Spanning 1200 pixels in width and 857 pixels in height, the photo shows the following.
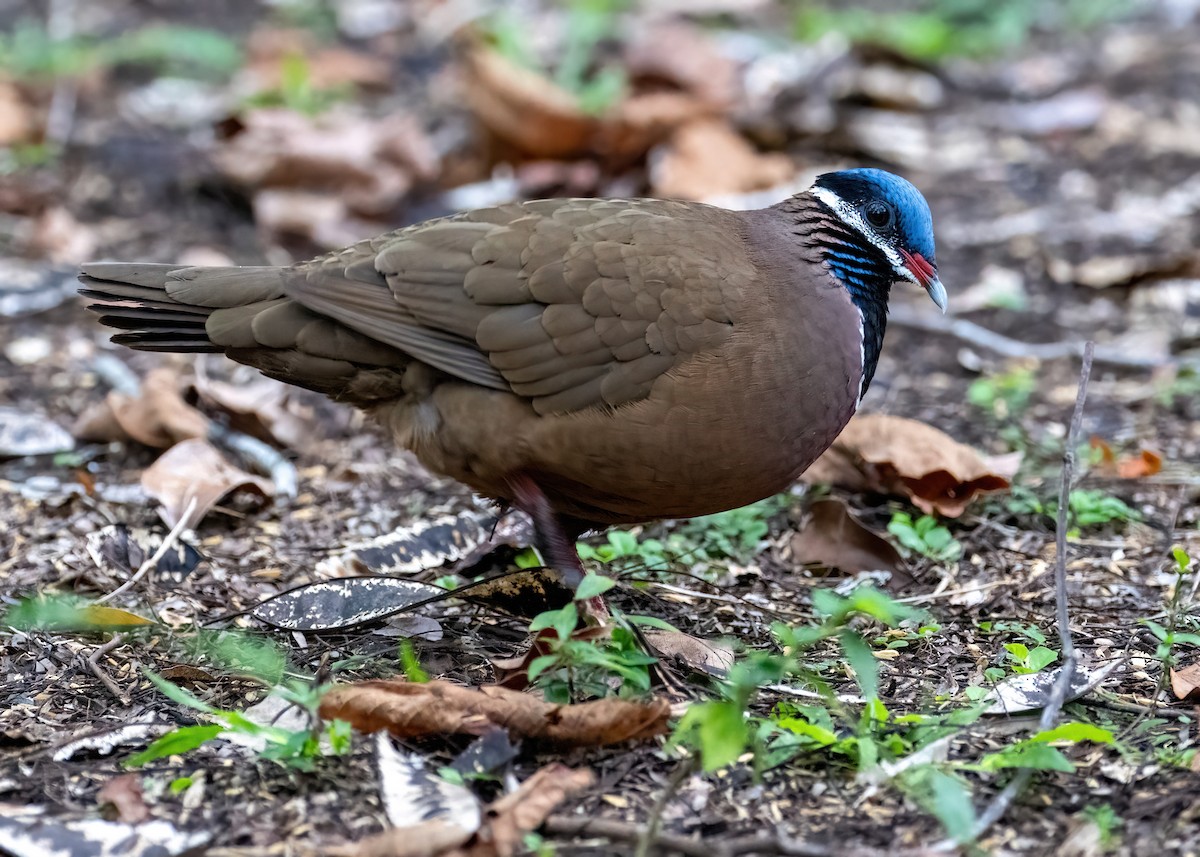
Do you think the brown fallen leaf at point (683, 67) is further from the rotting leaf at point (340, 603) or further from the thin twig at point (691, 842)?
the thin twig at point (691, 842)

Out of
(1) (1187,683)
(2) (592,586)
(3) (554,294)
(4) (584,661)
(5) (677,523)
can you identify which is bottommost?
(5) (677,523)

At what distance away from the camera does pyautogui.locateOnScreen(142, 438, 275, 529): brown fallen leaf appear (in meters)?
4.26

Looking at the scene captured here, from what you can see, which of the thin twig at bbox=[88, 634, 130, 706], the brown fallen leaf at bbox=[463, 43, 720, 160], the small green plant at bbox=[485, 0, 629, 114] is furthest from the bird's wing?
the small green plant at bbox=[485, 0, 629, 114]

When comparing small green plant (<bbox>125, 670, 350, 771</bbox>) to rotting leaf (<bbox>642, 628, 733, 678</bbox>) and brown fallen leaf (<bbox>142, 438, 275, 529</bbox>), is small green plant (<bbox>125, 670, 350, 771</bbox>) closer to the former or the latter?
rotting leaf (<bbox>642, 628, 733, 678</bbox>)

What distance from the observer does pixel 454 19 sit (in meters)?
9.23

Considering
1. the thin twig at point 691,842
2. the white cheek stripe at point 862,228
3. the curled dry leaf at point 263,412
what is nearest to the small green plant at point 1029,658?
the thin twig at point 691,842

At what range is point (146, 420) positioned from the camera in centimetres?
475

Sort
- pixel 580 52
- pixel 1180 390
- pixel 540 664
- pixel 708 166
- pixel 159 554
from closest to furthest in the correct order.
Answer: pixel 540 664
pixel 159 554
pixel 1180 390
pixel 708 166
pixel 580 52

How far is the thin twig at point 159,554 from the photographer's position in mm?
3797

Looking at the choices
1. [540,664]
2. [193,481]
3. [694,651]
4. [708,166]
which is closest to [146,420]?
[193,481]

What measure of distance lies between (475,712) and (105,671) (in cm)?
106

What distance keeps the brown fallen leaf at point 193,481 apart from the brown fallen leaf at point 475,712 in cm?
155

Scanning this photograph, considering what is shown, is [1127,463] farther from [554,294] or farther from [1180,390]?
[554,294]

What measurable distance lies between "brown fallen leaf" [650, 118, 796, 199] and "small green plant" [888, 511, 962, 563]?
2851mm
